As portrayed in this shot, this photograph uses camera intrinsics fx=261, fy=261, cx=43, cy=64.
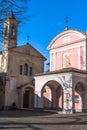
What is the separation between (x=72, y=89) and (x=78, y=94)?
3647 mm

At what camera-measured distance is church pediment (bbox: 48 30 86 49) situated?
28.6 m

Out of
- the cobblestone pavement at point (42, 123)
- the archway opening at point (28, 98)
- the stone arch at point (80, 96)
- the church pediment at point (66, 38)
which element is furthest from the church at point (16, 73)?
the cobblestone pavement at point (42, 123)

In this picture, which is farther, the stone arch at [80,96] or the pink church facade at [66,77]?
the stone arch at [80,96]

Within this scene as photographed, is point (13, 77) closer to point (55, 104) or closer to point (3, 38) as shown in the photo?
point (55, 104)

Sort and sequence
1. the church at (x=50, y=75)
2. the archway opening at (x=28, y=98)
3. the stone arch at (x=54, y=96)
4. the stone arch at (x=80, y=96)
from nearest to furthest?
the church at (x=50, y=75) → the stone arch at (x=80, y=96) → the stone arch at (x=54, y=96) → the archway opening at (x=28, y=98)

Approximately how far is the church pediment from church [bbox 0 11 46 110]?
16.9 feet

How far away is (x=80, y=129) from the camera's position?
12570mm

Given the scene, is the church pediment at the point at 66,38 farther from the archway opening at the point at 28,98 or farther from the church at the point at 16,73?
the archway opening at the point at 28,98

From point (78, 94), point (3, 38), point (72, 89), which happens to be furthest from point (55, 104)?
point (3, 38)

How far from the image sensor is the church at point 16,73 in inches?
1318

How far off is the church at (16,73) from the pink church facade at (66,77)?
207 inches

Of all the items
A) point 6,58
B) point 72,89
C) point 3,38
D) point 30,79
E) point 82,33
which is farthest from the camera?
point 30,79

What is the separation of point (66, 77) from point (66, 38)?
748 cm

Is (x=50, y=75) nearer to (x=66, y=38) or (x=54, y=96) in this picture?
(x=54, y=96)
